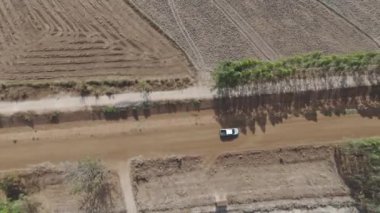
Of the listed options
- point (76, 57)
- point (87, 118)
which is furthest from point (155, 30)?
point (87, 118)

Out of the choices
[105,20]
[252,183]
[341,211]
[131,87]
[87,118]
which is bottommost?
[341,211]

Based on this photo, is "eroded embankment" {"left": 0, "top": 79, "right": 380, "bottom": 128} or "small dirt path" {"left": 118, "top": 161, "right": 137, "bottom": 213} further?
"eroded embankment" {"left": 0, "top": 79, "right": 380, "bottom": 128}

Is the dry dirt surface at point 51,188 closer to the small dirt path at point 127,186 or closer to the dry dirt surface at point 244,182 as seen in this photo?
the small dirt path at point 127,186

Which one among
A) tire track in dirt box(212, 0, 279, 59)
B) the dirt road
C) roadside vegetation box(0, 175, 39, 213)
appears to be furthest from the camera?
tire track in dirt box(212, 0, 279, 59)

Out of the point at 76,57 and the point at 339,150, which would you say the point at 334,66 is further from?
the point at 76,57

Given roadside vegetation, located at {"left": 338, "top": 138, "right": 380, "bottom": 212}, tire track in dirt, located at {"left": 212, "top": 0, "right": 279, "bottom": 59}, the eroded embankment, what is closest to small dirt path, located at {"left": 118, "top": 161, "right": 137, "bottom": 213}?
the eroded embankment

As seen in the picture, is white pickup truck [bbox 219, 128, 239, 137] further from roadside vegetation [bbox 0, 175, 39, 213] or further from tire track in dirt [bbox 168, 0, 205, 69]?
roadside vegetation [bbox 0, 175, 39, 213]

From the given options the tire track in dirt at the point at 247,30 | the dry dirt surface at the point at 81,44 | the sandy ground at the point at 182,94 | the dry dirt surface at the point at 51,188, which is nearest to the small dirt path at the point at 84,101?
the sandy ground at the point at 182,94
